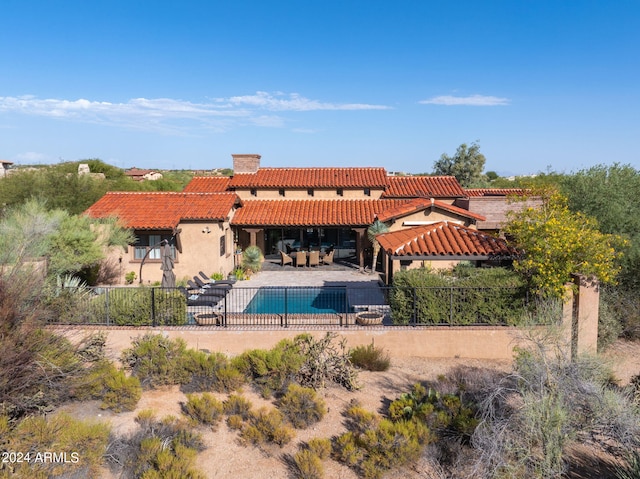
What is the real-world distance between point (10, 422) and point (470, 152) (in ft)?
245

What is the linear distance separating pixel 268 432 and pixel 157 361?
4398 mm

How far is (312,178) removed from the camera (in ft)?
107

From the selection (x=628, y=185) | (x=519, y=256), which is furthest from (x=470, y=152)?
(x=519, y=256)

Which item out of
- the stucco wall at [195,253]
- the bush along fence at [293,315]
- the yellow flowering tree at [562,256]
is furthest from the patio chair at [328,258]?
the yellow flowering tree at [562,256]

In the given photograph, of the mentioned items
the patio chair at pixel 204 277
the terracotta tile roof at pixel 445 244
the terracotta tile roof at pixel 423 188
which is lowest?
the patio chair at pixel 204 277

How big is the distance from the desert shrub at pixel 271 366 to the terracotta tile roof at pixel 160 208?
41.8 feet

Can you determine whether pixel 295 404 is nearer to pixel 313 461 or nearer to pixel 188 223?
pixel 313 461

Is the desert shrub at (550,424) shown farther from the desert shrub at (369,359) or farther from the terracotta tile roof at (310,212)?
the terracotta tile roof at (310,212)

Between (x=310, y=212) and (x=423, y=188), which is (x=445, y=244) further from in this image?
(x=423, y=188)

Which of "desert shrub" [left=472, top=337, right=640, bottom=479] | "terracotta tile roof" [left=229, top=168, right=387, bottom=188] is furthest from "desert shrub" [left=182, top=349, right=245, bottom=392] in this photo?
"terracotta tile roof" [left=229, top=168, right=387, bottom=188]

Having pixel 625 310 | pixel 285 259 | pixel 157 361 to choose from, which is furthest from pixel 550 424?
pixel 285 259

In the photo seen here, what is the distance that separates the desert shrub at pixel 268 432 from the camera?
907cm

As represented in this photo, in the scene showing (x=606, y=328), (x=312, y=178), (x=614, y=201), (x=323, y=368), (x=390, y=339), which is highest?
(x=312, y=178)

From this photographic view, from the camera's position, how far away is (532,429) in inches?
295
